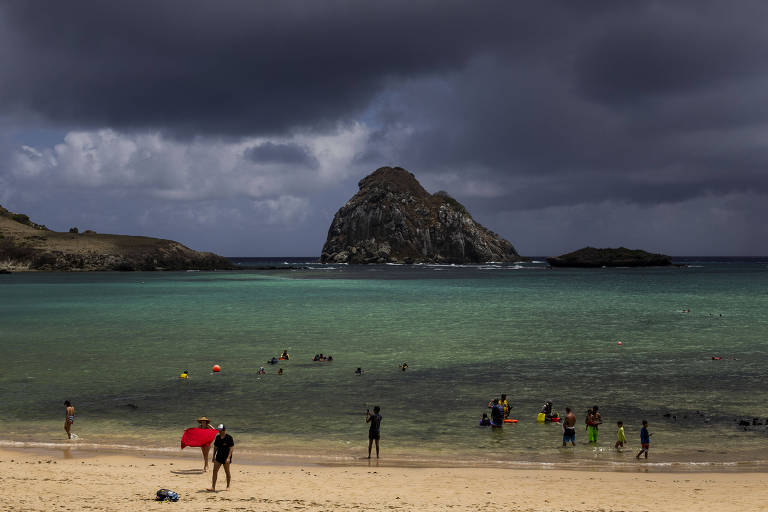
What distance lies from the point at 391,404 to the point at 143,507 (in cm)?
1552

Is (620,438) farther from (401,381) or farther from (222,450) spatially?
(222,450)

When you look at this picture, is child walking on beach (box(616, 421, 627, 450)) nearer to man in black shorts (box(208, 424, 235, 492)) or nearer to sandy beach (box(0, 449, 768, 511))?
sandy beach (box(0, 449, 768, 511))

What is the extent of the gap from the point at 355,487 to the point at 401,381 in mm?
16734

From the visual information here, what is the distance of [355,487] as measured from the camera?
61.1 feet

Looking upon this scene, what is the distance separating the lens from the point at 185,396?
104 ft

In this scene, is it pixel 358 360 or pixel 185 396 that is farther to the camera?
pixel 358 360

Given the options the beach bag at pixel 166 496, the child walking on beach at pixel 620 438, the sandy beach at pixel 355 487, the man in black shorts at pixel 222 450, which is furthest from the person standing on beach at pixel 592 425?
the beach bag at pixel 166 496

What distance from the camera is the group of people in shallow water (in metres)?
22.6

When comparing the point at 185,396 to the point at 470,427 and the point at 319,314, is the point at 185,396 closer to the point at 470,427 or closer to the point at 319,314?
the point at 470,427

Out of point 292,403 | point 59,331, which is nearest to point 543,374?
point 292,403

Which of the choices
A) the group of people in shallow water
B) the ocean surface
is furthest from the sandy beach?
the group of people in shallow water

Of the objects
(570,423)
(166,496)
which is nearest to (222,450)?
(166,496)

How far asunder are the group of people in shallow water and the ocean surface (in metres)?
0.45

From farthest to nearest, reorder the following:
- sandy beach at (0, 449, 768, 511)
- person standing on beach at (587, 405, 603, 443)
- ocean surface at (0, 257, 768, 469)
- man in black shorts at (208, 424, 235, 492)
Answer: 1. ocean surface at (0, 257, 768, 469)
2. person standing on beach at (587, 405, 603, 443)
3. man in black shorts at (208, 424, 235, 492)
4. sandy beach at (0, 449, 768, 511)
